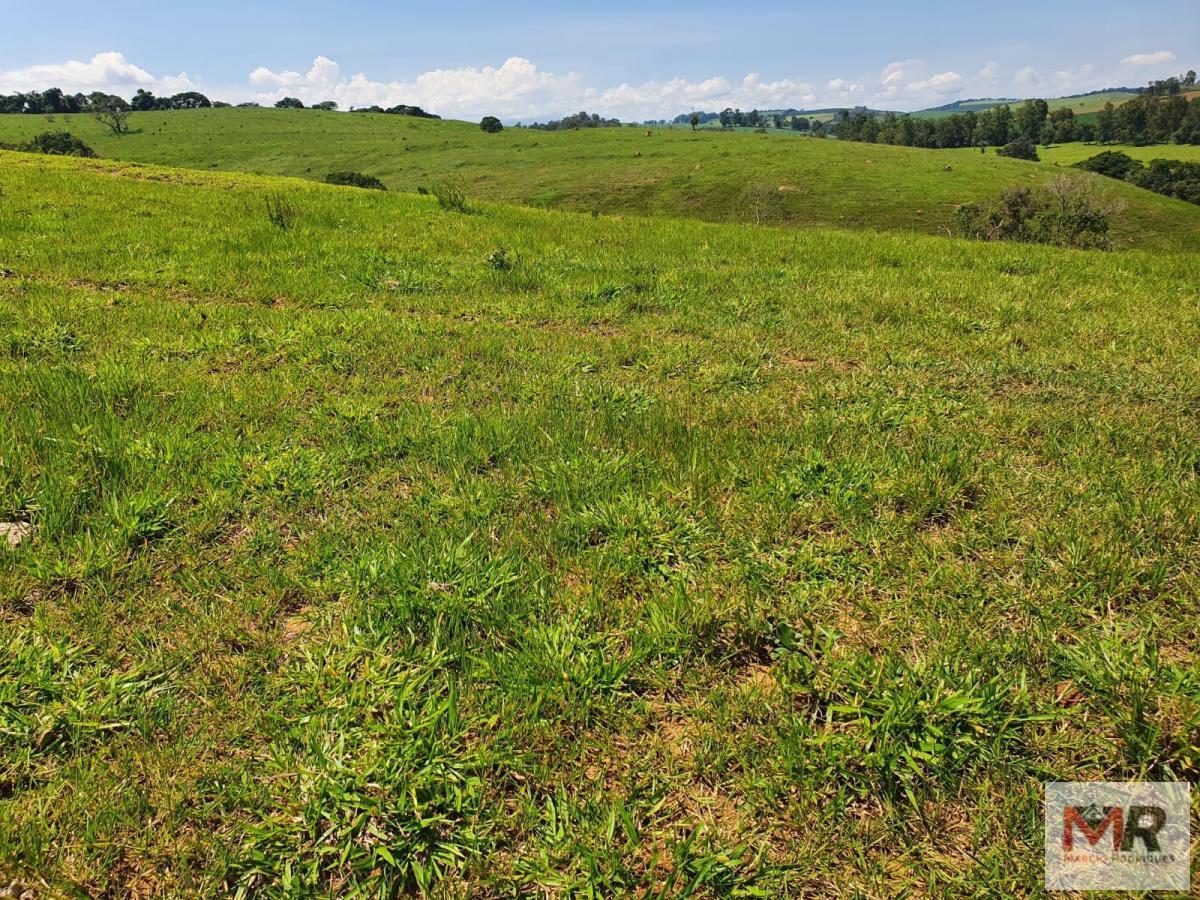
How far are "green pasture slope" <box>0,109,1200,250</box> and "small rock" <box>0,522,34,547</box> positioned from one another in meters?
63.6

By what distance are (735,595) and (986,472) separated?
2510 millimetres

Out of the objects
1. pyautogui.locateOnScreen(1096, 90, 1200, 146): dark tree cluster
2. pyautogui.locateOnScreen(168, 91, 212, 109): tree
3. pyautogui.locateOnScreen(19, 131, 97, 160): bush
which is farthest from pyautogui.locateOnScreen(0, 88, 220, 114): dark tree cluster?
pyautogui.locateOnScreen(1096, 90, 1200, 146): dark tree cluster

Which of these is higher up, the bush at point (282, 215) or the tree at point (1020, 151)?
the tree at point (1020, 151)

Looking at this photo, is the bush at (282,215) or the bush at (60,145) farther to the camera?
the bush at (60,145)

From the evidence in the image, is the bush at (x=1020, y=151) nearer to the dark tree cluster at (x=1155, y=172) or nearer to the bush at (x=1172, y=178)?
the dark tree cluster at (x=1155, y=172)

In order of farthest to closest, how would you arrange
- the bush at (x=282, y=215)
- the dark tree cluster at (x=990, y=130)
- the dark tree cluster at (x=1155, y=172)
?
1. the dark tree cluster at (x=990, y=130)
2. the dark tree cluster at (x=1155, y=172)
3. the bush at (x=282, y=215)

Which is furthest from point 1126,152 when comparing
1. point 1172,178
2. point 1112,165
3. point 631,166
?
point 631,166

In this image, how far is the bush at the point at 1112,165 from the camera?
98625 mm

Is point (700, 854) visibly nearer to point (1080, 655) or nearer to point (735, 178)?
point (1080, 655)

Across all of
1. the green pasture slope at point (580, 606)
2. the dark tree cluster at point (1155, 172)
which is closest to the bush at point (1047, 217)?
the dark tree cluster at point (1155, 172)

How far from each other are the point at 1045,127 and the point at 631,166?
12669 centimetres

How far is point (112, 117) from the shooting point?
396ft

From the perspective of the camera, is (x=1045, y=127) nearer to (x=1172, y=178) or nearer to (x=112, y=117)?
(x=1172, y=178)

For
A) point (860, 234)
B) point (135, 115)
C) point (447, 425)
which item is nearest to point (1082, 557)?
point (447, 425)
